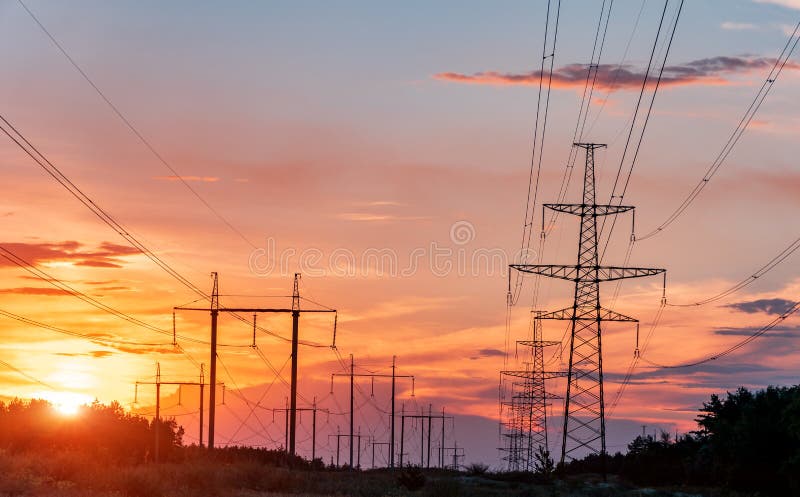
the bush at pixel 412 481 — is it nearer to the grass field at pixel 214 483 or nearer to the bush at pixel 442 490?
the grass field at pixel 214 483

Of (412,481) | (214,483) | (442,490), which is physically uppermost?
(214,483)

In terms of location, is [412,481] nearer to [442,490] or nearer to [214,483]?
[442,490]

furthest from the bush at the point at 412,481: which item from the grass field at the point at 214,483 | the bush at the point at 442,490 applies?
the bush at the point at 442,490

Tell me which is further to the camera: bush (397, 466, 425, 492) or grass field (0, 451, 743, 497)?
bush (397, 466, 425, 492)

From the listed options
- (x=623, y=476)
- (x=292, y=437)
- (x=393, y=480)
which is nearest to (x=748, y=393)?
(x=623, y=476)

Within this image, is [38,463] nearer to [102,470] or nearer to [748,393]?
[102,470]

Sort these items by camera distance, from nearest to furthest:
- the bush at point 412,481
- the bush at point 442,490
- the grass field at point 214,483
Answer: the grass field at point 214,483, the bush at point 442,490, the bush at point 412,481

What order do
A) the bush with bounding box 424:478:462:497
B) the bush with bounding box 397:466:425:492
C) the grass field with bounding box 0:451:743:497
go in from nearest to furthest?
the grass field with bounding box 0:451:743:497
the bush with bounding box 424:478:462:497
the bush with bounding box 397:466:425:492

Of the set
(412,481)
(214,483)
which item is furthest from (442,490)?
(214,483)

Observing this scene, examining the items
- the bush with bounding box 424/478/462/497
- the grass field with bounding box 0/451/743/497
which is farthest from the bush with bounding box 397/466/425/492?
the bush with bounding box 424/478/462/497

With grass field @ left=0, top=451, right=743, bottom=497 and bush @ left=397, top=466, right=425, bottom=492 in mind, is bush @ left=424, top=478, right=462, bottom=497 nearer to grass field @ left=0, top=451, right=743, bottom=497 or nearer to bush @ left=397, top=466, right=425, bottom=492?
grass field @ left=0, top=451, right=743, bottom=497

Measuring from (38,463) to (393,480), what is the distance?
29359 millimetres

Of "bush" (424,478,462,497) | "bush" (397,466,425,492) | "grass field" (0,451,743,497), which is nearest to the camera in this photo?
"grass field" (0,451,743,497)

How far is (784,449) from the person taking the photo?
7262cm
